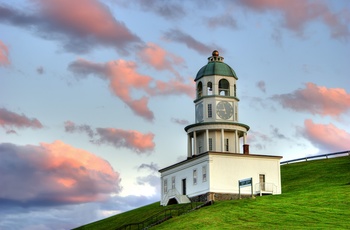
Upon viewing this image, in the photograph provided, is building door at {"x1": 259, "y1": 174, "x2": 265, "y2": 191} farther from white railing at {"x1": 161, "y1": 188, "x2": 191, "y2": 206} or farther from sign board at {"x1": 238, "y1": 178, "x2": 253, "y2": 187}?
white railing at {"x1": 161, "y1": 188, "x2": 191, "y2": 206}

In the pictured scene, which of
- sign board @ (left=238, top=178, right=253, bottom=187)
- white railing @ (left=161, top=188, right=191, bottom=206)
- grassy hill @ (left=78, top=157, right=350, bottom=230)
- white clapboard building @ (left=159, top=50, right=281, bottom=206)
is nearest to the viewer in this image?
grassy hill @ (left=78, top=157, right=350, bottom=230)

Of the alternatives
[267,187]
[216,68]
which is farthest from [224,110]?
[267,187]

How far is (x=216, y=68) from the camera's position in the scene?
70938mm

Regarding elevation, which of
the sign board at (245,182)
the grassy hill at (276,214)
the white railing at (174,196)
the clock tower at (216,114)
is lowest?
the grassy hill at (276,214)

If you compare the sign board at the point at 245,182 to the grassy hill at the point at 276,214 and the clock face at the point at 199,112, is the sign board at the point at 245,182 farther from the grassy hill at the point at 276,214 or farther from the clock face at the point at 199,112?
the clock face at the point at 199,112

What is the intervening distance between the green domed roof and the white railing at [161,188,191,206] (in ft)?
39.0

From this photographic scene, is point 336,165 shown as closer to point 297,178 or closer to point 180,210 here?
point 297,178

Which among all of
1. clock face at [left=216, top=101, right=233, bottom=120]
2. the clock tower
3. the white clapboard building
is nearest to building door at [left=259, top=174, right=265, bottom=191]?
the white clapboard building

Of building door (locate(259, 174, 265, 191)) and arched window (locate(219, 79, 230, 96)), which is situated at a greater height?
arched window (locate(219, 79, 230, 96))

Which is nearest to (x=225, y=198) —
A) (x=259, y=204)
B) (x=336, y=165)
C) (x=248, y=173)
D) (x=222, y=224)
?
(x=248, y=173)

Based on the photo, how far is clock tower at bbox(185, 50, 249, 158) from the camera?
69312 mm

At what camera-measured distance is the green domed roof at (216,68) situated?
7088cm

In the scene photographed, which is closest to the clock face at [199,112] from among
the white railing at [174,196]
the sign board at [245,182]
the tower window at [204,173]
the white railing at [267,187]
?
the tower window at [204,173]

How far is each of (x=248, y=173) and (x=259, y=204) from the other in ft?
39.4
